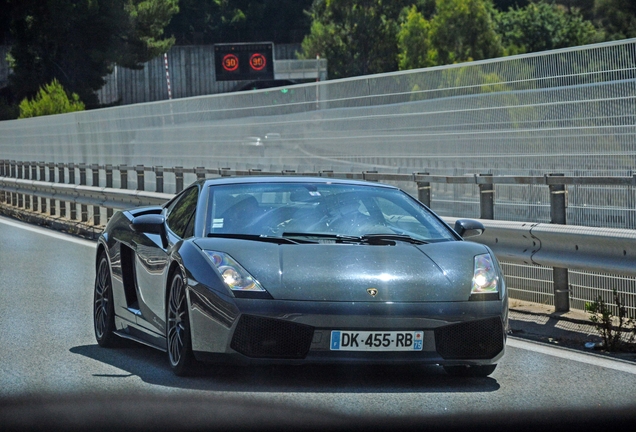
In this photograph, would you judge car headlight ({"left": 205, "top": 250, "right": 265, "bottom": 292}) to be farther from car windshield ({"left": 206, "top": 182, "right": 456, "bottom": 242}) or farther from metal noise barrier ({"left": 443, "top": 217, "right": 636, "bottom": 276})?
metal noise barrier ({"left": 443, "top": 217, "right": 636, "bottom": 276})

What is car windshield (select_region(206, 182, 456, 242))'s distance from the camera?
23.7ft

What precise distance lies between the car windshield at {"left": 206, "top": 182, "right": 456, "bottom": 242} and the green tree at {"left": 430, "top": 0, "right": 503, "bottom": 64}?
6262cm

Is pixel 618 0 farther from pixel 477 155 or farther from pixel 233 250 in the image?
pixel 233 250

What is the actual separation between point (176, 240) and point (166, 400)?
1.47 m

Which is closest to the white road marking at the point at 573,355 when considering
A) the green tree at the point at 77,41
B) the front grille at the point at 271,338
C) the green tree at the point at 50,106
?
the front grille at the point at 271,338

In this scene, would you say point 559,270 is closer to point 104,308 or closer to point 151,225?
point 104,308

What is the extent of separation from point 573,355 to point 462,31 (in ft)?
208

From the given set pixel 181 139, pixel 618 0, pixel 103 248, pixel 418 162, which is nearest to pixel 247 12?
pixel 618 0

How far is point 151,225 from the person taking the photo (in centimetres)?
748

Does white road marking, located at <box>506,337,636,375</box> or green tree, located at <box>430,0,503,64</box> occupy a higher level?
green tree, located at <box>430,0,503,64</box>

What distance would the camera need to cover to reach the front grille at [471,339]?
21.2ft

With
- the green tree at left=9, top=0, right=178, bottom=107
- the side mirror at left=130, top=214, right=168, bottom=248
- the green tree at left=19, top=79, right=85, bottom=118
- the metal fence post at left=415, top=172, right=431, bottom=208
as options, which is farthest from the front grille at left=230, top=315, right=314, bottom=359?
the green tree at left=9, top=0, right=178, bottom=107

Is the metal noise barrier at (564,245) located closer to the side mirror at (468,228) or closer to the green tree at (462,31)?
the side mirror at (468,228)

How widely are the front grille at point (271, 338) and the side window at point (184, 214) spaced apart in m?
1.07
